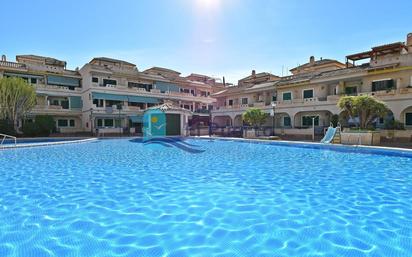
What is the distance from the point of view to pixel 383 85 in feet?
78.1

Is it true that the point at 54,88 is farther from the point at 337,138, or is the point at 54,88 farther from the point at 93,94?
the point at 337,138

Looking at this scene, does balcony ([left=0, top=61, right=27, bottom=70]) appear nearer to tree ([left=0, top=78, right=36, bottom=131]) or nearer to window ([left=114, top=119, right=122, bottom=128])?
tree ([left=0, top=78, right=36, bottom=131])

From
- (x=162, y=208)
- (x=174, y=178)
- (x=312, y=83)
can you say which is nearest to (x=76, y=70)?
(x=312, y=83)

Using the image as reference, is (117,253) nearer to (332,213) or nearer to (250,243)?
(250,243)

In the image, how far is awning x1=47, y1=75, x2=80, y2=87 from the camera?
34.8 m

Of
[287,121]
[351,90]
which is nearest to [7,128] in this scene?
[287,121]

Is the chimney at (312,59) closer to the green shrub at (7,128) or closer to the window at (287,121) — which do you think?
the window at (287,121)

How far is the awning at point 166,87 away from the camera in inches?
1684

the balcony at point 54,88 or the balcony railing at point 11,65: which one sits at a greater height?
the balcony railing at point 11,65

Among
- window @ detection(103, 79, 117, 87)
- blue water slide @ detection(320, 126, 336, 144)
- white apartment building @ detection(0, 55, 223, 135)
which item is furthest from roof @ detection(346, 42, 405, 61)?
window @ detection(103, 79, 117, 87)

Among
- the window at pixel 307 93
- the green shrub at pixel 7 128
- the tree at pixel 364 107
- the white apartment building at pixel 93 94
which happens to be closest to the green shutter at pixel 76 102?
the white apartment building at pixel 93 94

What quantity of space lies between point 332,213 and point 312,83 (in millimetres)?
26121

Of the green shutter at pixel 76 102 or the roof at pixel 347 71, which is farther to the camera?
the green shutter at pixel 76 102

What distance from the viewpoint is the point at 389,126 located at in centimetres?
2127
